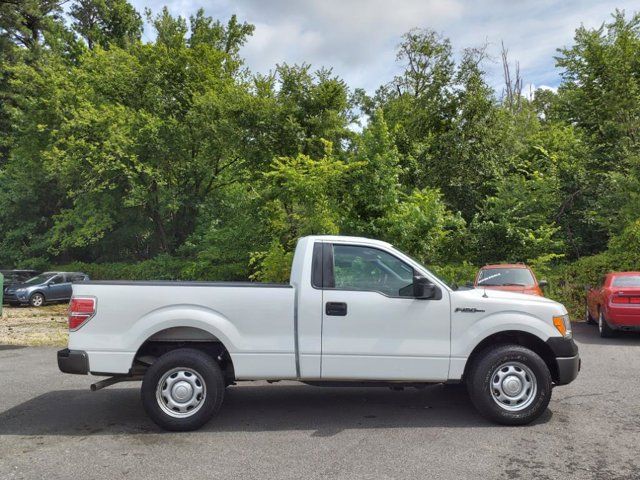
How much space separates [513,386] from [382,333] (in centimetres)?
146

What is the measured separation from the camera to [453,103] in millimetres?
24359

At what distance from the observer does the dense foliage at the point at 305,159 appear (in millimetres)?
17828

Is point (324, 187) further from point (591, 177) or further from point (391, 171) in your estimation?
point (591, 177)

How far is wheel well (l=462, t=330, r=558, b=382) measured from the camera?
5.78m

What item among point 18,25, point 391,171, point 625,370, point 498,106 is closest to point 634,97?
point 498,106

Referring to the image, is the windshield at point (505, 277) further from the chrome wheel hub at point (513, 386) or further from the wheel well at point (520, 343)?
the chrome wheel hub at point (513, 386)

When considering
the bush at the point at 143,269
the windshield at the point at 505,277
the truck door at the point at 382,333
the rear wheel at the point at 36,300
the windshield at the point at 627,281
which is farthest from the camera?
the bush at the point at 143,269

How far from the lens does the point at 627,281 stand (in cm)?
1201

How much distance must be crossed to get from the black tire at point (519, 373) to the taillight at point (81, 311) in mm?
3919

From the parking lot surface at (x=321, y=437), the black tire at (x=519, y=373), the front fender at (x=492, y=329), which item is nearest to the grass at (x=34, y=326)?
the parking lot surface at (x=321, y=437)

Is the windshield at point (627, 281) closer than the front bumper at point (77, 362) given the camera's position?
No

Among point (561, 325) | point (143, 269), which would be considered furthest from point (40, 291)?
point (561, 325)

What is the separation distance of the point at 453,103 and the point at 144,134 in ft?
47.5

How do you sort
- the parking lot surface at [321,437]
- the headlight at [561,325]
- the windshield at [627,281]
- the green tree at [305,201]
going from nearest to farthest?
the parking lot surface at [321,437]
the headlight at [561,325]
the windshield at [627,281]
the green tree at [305,201]
